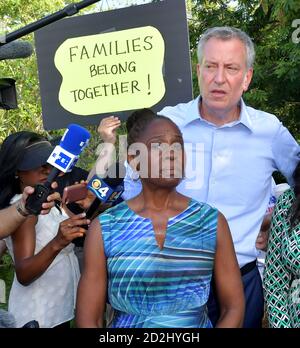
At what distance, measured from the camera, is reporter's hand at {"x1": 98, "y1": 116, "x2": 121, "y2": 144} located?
3.30 meters

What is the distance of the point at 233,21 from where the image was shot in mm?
9711

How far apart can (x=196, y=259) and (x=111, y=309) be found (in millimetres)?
343

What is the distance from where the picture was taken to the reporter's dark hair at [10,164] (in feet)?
9.13

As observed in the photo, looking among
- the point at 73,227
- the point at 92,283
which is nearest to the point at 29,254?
the point at 73,227

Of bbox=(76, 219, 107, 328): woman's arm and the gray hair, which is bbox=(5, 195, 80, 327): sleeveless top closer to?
bbox=(76, 219, 107, 328): woman's arm

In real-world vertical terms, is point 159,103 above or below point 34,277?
above

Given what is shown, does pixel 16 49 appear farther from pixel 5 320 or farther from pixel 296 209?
pixel 296 209

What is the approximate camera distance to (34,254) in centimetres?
264

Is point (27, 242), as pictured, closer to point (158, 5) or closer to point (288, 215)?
point (288, 215)

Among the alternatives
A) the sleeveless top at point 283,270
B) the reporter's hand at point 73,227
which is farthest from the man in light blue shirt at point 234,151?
the reporter's hand at point 73,227

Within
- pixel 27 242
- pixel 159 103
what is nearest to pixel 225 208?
pixel 27 242

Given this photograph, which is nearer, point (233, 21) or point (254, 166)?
point (254, 166)

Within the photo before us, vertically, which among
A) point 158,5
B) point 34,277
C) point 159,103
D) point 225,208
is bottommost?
point 34,277

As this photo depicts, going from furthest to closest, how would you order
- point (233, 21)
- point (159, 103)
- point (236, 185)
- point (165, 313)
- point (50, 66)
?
point (233, 21)
point (50, 66)
point (159, 103)
point (236, 185)
point (165, 313)
